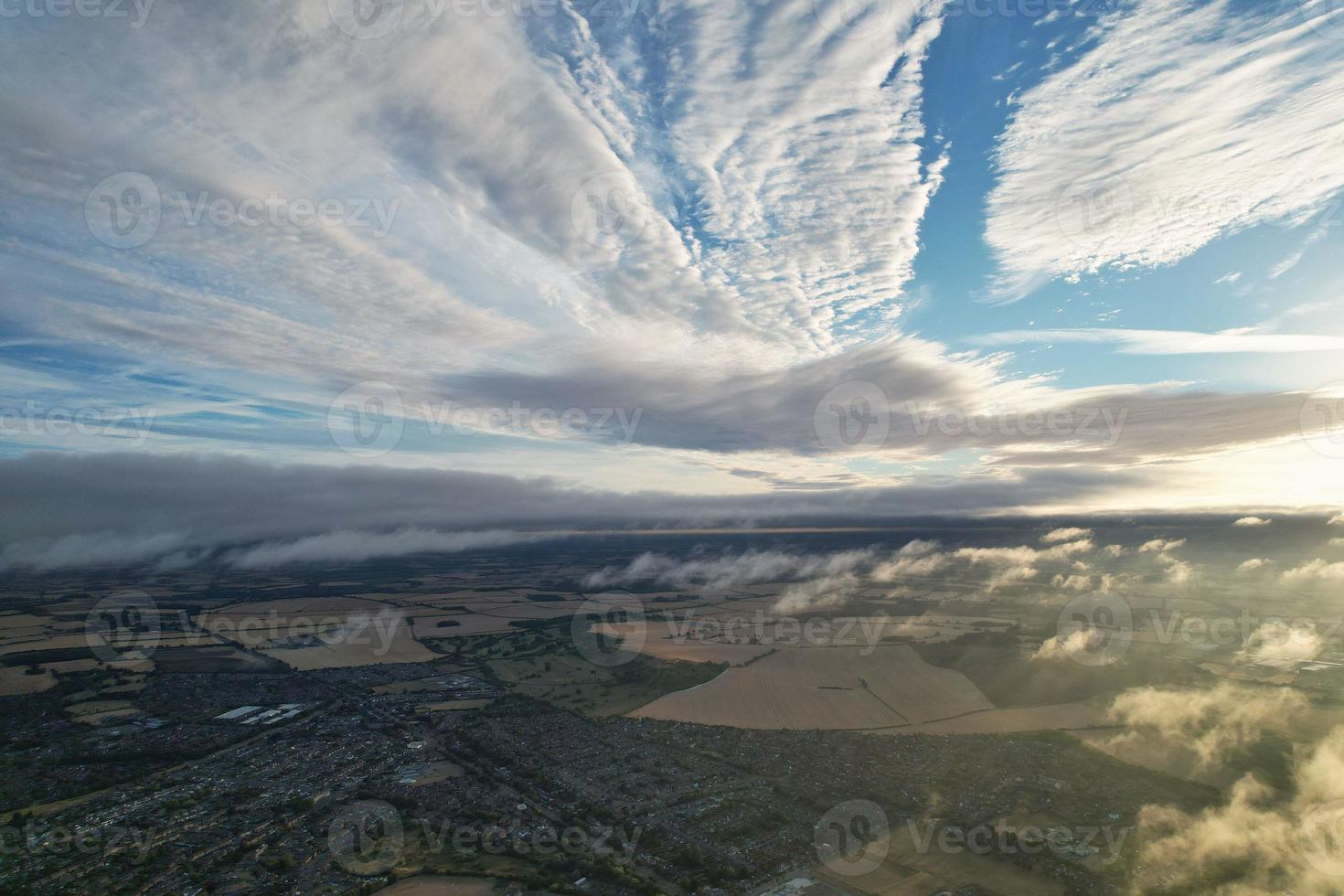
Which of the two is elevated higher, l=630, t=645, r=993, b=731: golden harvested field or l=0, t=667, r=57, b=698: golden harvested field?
l=0, t=667, r=57, b=698: golden harvested field

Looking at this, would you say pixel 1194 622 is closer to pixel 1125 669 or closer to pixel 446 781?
pixel 1125 669

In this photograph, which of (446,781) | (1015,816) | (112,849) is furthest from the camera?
(446,781)

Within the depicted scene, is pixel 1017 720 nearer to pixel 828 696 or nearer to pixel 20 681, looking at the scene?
pixel 828 696

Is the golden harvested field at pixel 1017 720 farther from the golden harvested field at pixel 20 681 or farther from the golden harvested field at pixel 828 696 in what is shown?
the golden harvested field at pixel 20 681

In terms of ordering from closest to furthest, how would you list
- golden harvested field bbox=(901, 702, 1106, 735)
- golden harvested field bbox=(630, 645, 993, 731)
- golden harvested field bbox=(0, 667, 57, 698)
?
golden harvested field bbox=(901, 702, 1106, 735), golden harvested field bbox=(630, 645, 993, 731), golden harvested field bbox=(0, 667, 57, 698)

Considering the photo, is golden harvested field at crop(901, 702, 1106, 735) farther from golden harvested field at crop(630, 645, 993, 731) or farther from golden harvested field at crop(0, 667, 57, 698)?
golden harvested field at crop(0, 667, 57, 698)

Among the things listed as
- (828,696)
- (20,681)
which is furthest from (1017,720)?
(20,681)

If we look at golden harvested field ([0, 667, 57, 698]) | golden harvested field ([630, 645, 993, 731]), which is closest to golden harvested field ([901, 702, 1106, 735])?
golden harvested field ([630, 645, 993, 731])

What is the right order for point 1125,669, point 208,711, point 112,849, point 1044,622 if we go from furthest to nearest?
point 1044,622
point 1125,669
point 208,711
point 112,849

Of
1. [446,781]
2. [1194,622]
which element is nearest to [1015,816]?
[446,781]
